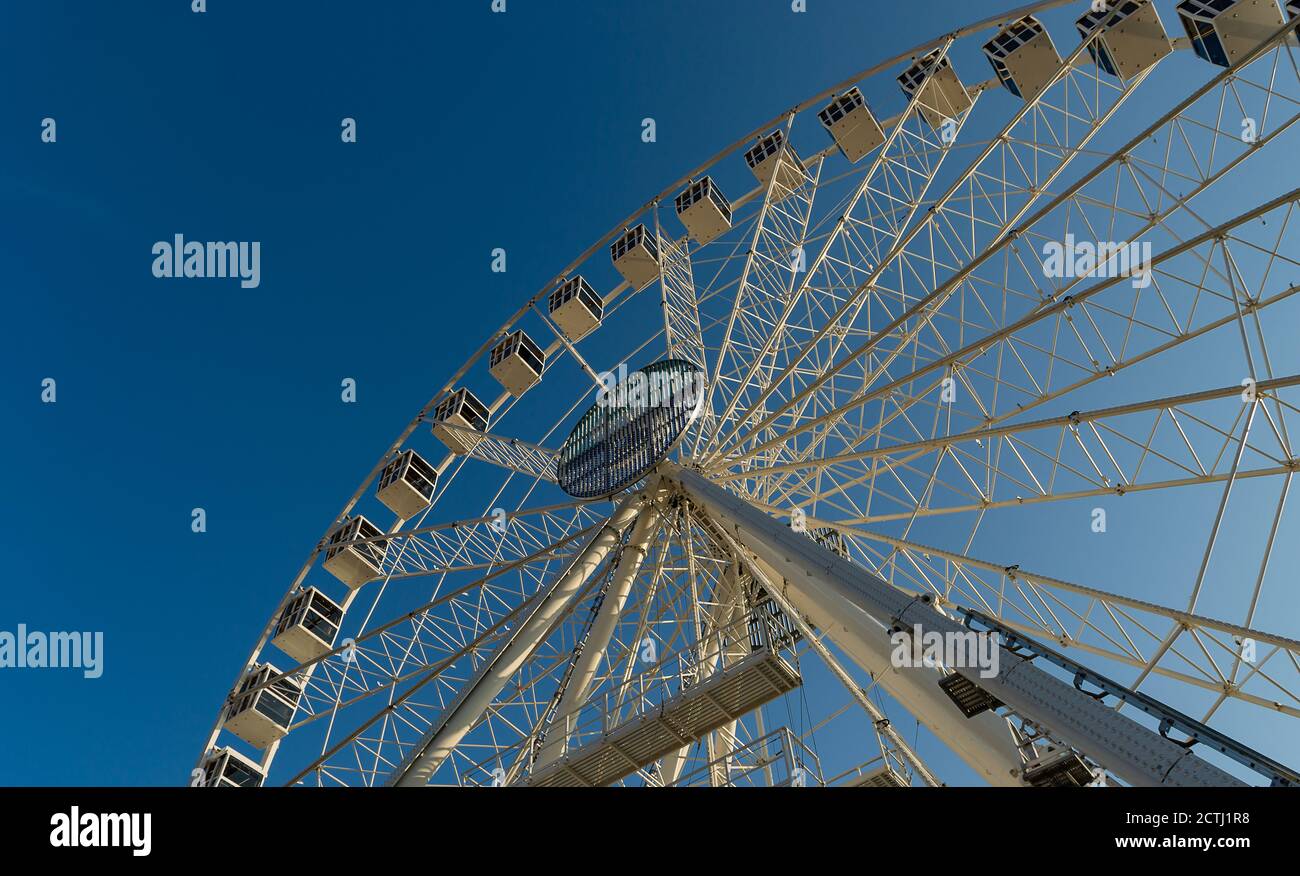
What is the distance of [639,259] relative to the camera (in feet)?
95.5

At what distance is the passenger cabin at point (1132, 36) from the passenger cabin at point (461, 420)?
18.5 metres

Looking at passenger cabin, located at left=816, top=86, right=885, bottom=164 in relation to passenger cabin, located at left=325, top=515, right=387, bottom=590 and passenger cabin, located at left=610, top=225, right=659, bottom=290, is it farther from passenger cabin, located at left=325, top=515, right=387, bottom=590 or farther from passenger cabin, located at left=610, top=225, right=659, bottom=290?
passenger cabin, located at left=325, top=515, right=387, bottom=590

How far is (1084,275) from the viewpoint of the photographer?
683 inches

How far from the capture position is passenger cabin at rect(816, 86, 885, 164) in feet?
94.4

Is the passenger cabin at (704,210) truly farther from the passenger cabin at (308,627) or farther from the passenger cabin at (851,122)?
the passenger cabin at (308,627)

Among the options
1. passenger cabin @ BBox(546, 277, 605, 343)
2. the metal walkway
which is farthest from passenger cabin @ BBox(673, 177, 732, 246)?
the metal walkway

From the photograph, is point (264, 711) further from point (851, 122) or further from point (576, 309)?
point (851, 122)

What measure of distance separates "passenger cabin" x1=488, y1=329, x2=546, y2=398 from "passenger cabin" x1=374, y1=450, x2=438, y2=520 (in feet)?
11.6

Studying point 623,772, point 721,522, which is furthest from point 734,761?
point 721,522

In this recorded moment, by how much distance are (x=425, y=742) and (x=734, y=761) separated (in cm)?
586

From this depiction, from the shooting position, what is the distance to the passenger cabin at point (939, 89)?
26.4m

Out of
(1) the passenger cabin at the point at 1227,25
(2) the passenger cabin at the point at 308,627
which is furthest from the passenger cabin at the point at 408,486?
(1) the passenger cabin at the point at 1227,25

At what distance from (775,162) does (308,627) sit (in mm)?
18006
